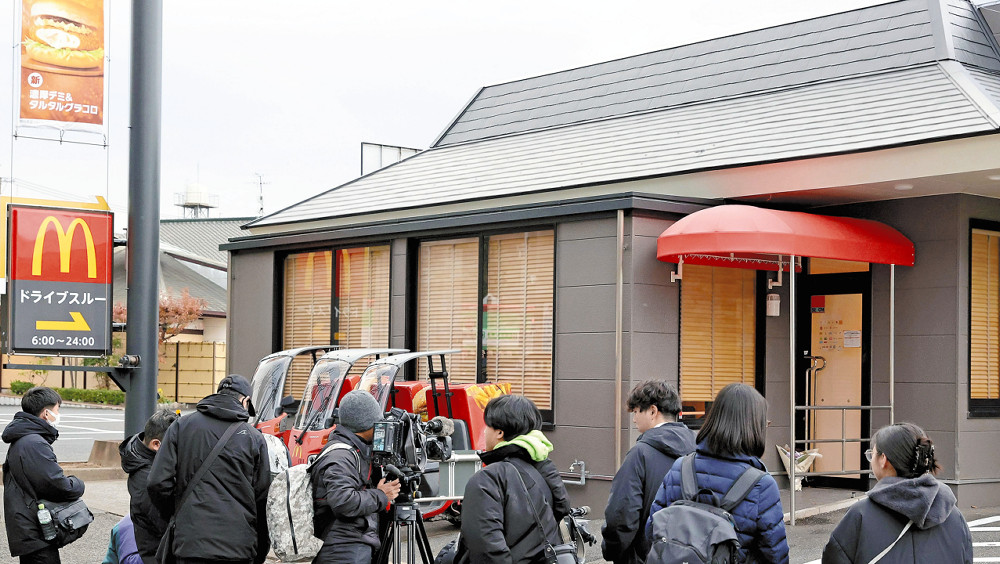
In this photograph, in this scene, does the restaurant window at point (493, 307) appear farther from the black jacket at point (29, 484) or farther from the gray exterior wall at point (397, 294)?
the black jacket at point (29, 484)

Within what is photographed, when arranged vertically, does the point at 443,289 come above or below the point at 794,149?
below

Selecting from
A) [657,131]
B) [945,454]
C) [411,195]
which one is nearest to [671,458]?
[945,454]

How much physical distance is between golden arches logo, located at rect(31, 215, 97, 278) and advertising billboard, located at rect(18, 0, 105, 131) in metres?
0.95

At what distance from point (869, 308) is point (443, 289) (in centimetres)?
506

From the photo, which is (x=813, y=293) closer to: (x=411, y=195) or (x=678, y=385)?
(x=678, y=385)

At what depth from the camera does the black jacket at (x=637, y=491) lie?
5.30m

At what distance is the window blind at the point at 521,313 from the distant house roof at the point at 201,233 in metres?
38.1

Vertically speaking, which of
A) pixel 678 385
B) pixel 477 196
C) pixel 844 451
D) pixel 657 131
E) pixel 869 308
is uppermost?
pixel 657 131

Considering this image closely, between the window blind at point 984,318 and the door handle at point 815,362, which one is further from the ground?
the window blind at point 984,318

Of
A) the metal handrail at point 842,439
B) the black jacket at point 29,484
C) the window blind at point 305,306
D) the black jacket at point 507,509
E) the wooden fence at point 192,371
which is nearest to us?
the black jacket at point 507,509

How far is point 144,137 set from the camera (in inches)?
397

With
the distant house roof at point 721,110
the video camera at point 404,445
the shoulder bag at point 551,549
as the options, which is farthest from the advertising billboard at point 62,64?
the shoulder bag at point 551,549

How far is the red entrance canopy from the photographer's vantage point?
10.6 meters

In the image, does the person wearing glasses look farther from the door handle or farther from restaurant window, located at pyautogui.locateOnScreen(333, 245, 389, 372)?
restaurant window, located at pyautogui.locateOnScreen(333, 245, 389, 372)
